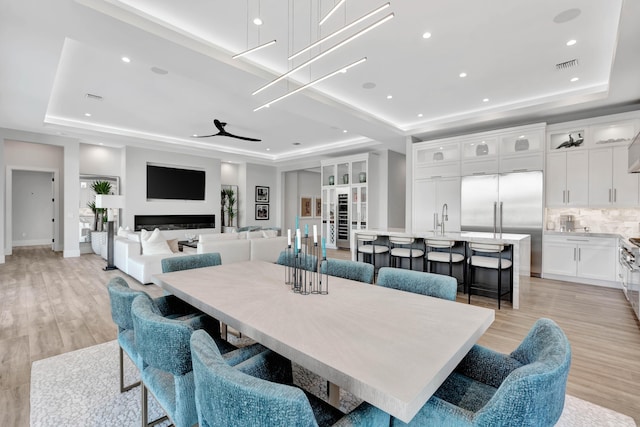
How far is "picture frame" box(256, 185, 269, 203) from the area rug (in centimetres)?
911

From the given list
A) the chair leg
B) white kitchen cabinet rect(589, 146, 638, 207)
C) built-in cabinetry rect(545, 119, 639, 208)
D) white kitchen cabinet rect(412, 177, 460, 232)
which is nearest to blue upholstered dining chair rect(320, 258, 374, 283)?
the chair leg

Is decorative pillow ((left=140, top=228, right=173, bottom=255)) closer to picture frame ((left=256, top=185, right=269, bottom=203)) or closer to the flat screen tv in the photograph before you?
the flat screen tv

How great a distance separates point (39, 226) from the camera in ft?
32.0

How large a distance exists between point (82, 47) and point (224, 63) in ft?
5.82

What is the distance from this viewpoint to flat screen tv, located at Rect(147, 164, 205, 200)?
8.98m

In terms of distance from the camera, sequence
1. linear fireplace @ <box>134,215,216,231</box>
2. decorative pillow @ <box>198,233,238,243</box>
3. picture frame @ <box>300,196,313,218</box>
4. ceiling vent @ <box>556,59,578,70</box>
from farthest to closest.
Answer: picture frame @ <box>300,196,313,218</box>, linear fireplace @ <box>134,215,216,231</box>, decorative pillow @ <box>198,233,238,243</box>, ceiling vent @ <box>556,59,578,70</box>

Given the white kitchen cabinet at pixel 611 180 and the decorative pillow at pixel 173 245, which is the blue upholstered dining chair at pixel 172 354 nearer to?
the decorative pillow at pixel 173 245

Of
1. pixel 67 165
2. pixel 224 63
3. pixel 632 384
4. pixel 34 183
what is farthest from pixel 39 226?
pixel 632 384

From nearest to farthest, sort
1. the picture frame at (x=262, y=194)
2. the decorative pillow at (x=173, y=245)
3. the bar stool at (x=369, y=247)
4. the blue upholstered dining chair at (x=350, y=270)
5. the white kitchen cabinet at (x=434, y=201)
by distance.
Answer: the blue upholstered dining chair at (x=350, y=270) < the bar stool at (x=369, y=247) < the decorative pillow at (x=173, y=245) < the white kitchen cabinet at (x=434, y=201) < the picture frame at (x=262, y=194)

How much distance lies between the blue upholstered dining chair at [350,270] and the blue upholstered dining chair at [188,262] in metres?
1.21

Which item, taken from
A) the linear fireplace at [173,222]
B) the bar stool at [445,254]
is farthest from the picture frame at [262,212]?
the bar stool at [445,254]

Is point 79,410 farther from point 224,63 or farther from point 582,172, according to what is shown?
point 582,172

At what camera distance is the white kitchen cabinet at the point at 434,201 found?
6371mm

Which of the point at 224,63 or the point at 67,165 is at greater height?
the point at 224,63
